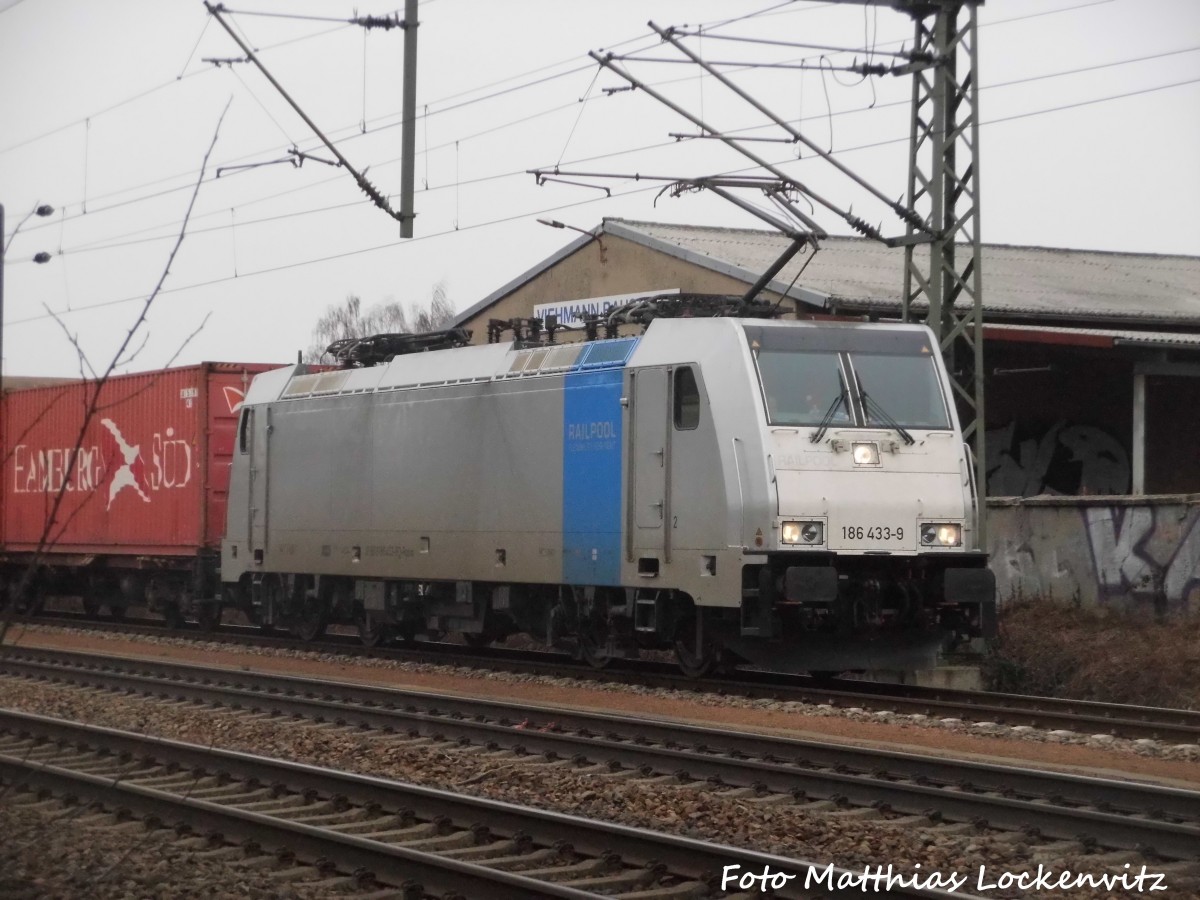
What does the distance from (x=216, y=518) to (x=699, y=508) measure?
1080cm

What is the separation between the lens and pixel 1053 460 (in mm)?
28266

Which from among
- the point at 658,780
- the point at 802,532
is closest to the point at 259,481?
the point at 802,532

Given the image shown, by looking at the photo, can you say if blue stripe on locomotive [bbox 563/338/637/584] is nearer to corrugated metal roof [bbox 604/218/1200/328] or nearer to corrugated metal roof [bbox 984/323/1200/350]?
corrugated metal roof [bbox 984/323/1200/350]

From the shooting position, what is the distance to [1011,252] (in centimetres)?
3722

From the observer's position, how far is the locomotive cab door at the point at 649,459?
48.7 ft

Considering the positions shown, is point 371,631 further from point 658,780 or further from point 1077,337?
point 1077,337

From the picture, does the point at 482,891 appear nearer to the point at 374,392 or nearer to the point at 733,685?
the point at 733,685

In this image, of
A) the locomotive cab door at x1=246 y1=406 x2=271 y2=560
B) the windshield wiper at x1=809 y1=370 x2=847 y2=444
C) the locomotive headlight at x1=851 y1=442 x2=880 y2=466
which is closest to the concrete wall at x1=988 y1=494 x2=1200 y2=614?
the locomotive headlight at x1=851 y1=442 x2=880 y2=466

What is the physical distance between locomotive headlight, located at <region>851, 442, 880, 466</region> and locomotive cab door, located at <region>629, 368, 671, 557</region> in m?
1.74

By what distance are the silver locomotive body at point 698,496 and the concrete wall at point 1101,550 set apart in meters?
4.50

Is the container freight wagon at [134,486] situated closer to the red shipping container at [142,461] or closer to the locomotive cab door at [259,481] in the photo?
the red shipping container at [142,461]

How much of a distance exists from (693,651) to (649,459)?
1.97 m

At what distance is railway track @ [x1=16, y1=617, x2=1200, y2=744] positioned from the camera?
41.8 ft

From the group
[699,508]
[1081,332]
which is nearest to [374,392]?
[699,508]
